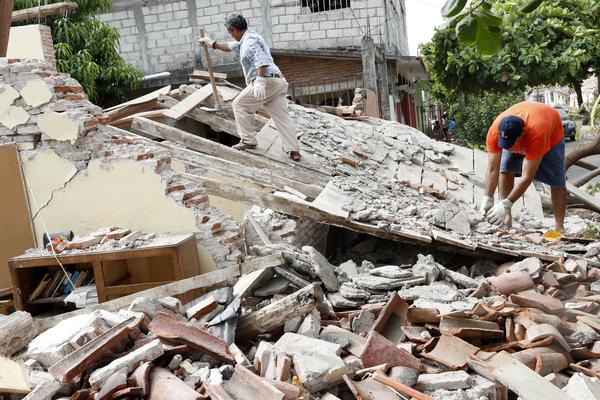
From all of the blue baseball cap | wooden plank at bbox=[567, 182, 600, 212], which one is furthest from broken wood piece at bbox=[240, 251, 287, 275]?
wooden plank at bbox=[567, 182, 600, 212]

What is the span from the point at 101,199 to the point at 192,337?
7.89ft

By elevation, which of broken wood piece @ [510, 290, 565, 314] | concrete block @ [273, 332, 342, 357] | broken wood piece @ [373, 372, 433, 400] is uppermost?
concrete block @ [273, 332, 342, 357]

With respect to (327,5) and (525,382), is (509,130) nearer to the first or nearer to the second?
(525,382)

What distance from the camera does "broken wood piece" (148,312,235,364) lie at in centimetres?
336

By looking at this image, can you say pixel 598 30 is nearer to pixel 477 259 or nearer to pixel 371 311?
pixel 477 259

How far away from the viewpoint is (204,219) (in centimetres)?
534

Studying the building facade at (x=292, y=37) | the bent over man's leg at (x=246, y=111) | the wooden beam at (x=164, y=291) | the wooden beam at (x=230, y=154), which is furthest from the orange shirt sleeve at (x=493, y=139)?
the building facade at (x=292, y=37)

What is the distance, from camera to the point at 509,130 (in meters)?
5.42

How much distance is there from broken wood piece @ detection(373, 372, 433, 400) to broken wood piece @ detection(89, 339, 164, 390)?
1160 mm

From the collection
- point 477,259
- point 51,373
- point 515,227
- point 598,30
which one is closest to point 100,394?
point 51,373

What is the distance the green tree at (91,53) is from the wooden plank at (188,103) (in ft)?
15.5

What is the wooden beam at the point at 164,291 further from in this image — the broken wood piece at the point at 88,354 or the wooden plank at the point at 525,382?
the wooden plank at the point at 525,382

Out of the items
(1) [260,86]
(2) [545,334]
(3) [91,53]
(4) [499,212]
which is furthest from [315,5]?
(2) [545,334]

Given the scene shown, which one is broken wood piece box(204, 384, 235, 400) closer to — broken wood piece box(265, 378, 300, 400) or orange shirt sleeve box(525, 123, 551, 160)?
broken wood piece box(265, 378, 300, 400)
